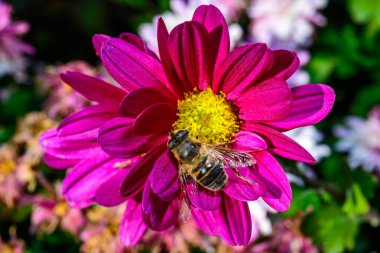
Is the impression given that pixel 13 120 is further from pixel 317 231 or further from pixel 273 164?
pixel 273 164

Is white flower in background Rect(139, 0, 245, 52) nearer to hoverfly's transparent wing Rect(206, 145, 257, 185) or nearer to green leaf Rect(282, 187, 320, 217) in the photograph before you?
green leaf Rect(282, 187, 320, 217)

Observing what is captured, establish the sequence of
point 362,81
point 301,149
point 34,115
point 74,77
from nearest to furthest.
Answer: point 301,149
point 74,77
point 34,115
point 362,81

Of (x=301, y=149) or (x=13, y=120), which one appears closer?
(x=301, y=149)

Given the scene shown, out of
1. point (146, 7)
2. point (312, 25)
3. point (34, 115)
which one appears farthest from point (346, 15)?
point (34, 115)

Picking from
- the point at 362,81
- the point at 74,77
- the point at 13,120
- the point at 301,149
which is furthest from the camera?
the point at 362,81

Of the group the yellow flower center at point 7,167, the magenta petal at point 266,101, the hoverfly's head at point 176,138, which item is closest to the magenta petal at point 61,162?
the hoverfly's head at point 176,138

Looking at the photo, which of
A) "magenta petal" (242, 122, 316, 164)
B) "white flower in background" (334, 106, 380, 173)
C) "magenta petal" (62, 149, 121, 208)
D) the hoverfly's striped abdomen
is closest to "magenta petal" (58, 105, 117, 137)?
"magenta petal" (62, 149, 121, 208)
